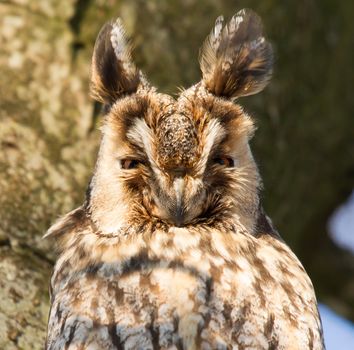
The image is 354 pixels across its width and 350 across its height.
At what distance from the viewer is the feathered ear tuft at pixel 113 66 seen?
3328 millimetres

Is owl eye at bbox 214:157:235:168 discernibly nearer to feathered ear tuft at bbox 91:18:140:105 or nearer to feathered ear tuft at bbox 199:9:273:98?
feathered ear tuft at bbox 199:9:273:98

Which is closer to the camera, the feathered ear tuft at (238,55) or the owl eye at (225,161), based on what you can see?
the owl eye at (225,161)

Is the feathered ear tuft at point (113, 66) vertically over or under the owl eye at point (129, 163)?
over

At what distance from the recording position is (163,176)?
9.98 ft

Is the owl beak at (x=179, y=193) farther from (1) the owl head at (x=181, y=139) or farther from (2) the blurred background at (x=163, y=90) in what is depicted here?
(2) the blurred background at (x=163, y=90)

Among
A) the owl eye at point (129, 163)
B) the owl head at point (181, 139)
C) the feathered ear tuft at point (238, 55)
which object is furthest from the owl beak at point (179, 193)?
the feathered ear tuft at point (238, 55)

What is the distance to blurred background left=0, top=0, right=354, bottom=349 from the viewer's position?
143 inches

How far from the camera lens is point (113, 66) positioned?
3359 mm

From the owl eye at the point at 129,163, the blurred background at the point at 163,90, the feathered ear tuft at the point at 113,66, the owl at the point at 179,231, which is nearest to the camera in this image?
the owl at the point at 179,231

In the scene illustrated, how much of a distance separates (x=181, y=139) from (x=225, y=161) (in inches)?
9.8

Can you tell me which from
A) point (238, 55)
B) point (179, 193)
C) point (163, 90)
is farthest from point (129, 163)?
point (163, 90)

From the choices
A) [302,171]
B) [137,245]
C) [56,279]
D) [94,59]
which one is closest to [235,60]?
[94,59]

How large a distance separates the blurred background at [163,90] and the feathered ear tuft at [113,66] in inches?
24.0

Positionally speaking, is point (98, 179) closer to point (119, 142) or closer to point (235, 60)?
point (119, 142)
